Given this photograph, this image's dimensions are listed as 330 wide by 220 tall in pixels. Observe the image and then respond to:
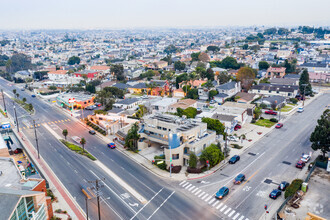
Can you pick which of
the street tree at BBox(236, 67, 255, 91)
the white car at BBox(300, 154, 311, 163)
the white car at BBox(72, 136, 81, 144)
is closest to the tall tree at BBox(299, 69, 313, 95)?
the street tree at BBox(236, 67, 255, 91)

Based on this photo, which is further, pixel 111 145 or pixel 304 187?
pixel 111 145

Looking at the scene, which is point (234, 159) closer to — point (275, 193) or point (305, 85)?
point (275, 193)

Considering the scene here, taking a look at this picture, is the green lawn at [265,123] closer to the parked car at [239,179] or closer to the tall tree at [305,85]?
the parked car at [239,179]

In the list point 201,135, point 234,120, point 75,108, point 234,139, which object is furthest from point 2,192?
point 75,108

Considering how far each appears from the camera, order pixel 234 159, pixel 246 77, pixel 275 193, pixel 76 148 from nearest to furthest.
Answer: pixel 275 193
pixel 234 159
pixel 76 148
pixel 246 77

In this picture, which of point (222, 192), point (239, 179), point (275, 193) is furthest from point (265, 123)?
point (222, 192)

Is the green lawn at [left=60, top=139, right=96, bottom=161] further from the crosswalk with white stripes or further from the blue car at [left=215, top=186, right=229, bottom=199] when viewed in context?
the blue car at [left=215, top=186, right=229, bottom=199]
